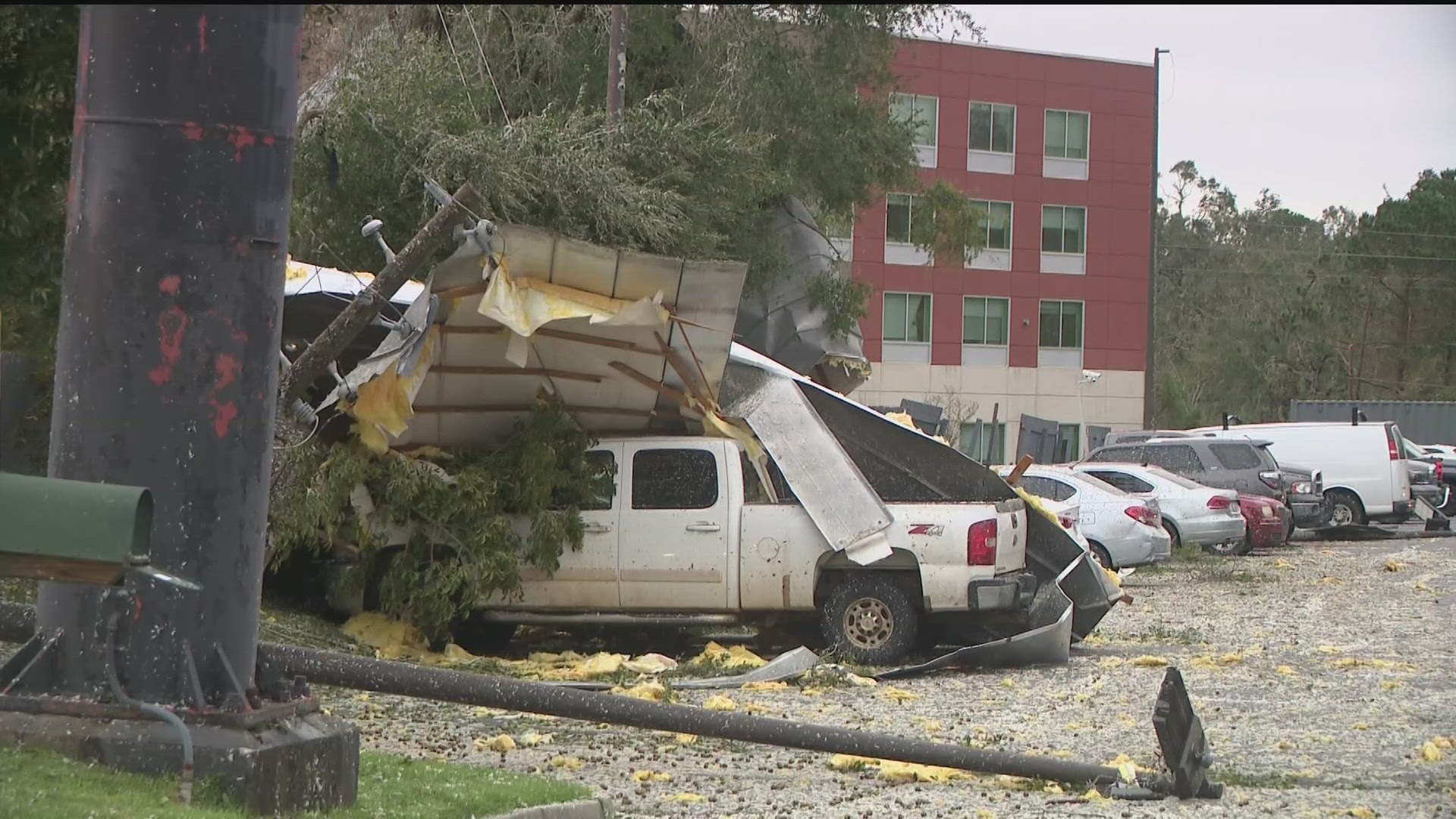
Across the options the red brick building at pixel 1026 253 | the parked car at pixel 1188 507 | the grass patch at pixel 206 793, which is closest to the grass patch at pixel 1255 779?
the grass patch at pixel 206 793

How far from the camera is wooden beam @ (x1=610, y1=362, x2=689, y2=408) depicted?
14008 millimetres

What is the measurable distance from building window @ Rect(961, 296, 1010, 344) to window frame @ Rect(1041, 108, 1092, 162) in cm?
506

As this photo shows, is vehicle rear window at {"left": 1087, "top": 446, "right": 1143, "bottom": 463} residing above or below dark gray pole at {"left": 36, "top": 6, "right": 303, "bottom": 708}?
above

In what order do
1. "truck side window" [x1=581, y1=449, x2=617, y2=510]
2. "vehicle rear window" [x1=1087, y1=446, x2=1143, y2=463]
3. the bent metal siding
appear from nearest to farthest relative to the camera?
"truck side window" [x1=581, y1=449, x2=617, y2=510], "vehicle rear window" [x1=1087, y1=446, x2=1143, y2=463], the bent metal siding

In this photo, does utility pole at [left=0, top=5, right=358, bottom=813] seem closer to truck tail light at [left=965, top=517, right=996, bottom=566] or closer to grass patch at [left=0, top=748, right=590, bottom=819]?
grass patch at [left=0, top=748, right=590, bottom=819]

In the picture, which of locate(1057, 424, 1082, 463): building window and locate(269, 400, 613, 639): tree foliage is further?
locate(1057, 424, 1082, 463): building window

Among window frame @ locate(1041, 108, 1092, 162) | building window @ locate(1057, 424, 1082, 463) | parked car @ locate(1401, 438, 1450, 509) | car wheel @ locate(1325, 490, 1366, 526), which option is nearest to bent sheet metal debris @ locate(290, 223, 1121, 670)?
car wheel @ locate(1325, 490, 1366, 526)

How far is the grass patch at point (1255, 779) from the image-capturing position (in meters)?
8.77

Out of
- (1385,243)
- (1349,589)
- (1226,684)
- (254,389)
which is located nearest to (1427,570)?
(1349,589)

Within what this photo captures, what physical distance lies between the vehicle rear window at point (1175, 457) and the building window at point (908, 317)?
941 inches

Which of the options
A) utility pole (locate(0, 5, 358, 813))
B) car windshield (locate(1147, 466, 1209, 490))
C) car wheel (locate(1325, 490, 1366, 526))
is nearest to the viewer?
utility pole (locate(0, 5, 358, 813))

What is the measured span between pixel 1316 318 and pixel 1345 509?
45.4 m

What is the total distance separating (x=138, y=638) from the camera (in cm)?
650

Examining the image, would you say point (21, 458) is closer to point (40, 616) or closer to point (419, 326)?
point (419, 326)
